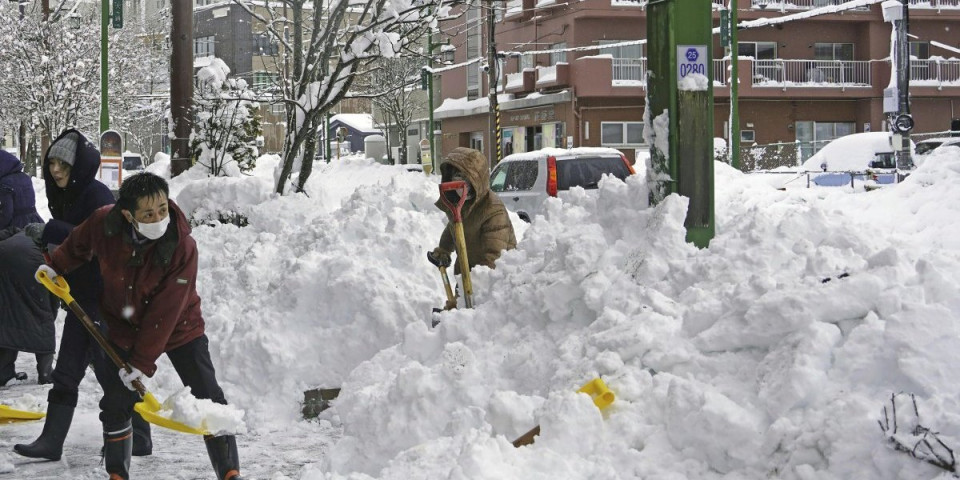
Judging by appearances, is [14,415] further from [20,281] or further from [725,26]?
[725,26]

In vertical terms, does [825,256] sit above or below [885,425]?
above

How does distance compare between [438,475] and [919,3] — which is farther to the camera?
[919,3]

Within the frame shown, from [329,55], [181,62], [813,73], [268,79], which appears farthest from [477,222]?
[813,73]

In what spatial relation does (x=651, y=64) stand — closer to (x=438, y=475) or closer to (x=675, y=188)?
(x=675, y=188)

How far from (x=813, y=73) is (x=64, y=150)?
3675 cm

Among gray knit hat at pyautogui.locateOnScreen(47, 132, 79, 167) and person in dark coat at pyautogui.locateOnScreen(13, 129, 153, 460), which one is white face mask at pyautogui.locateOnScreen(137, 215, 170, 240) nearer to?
person in dark coat at pyautogui.locateOnScreen(13, 129, 153, 460)

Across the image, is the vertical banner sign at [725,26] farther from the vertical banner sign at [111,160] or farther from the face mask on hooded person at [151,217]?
the face mask on hooded person at [151,217]

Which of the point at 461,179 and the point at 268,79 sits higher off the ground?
the point at 268,79

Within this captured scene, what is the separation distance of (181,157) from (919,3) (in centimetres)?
3269

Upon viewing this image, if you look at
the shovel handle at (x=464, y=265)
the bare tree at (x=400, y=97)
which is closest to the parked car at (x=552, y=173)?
the shovel handle at (x=464, y=265)

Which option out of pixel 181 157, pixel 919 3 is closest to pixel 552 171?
pixel 181 157

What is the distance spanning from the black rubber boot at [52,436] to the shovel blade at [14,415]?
1093 mm

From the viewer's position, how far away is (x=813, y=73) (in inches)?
1554

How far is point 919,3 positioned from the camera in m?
39.7
